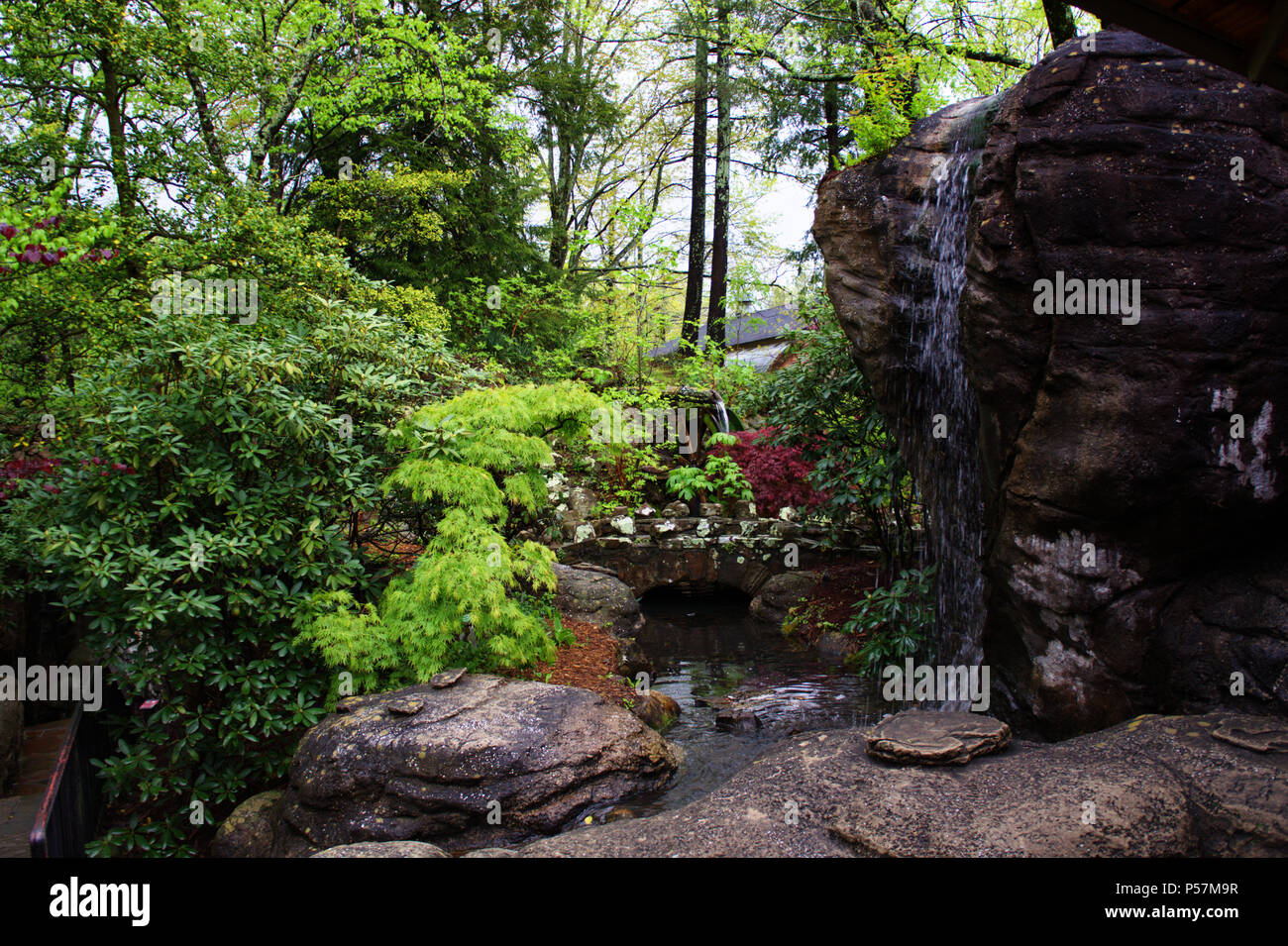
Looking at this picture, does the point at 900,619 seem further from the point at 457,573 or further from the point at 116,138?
the point at 116,138

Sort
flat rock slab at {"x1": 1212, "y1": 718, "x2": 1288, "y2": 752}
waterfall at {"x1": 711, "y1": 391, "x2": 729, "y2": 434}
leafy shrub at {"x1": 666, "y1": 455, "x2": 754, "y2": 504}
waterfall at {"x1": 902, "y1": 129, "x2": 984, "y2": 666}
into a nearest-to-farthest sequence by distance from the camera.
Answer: flat rock slab at {"x1": 1212, "y1": 718, "x2": 1288, "y2": 752} → waterfall at {"x1": 902, "y1": 129, "x2": 984, "y2": 666} → leafy shrub at {"x1": 666, "y1": 455, "x2": 754, "y2": 504} → waterfall at {"x1": 711, "y1": 391, "x2": 729, "y2": 434}

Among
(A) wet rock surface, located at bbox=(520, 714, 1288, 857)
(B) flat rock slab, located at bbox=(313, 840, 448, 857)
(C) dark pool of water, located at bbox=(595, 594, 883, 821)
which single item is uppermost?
(A) wet rock surface, located at bbox=(520, 714, 1288, 857)

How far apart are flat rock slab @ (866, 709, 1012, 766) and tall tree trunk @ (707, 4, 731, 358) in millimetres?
13077

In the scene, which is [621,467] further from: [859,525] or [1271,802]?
[1271,802]

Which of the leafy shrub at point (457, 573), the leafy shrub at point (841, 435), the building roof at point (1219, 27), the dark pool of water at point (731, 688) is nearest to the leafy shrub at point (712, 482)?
the dark pool of water at point (731, 688)

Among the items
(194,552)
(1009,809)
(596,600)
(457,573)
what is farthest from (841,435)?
(194,552)

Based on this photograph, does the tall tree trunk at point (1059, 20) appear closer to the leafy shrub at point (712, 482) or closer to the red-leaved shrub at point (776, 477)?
the red-leaved shrub at point (776, 477)

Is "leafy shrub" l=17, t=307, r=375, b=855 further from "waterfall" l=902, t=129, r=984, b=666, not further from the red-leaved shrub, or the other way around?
the red-leaved shrub

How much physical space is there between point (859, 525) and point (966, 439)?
14.8ft

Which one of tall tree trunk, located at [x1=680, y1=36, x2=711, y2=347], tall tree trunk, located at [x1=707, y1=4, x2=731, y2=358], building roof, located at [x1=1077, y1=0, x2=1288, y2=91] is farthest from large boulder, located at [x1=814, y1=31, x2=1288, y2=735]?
tall tree trunk, located at [x1=680, y1=36, x2=711, y2=347]

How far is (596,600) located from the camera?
9.82m

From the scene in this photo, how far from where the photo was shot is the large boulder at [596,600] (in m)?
9.58

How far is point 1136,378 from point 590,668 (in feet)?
17.3

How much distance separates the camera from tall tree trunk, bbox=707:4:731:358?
17484 millimetres
